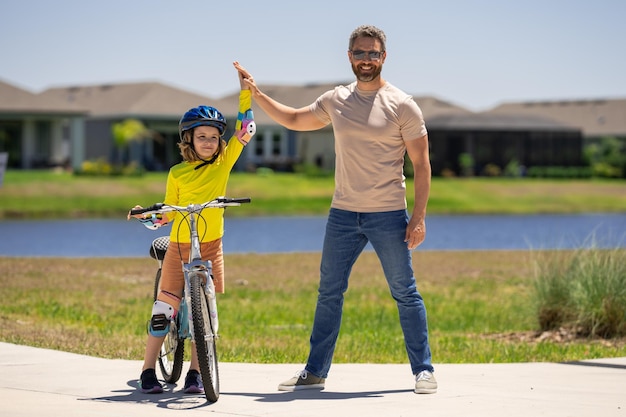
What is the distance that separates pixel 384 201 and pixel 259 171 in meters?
61.7

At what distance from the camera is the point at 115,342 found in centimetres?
1114

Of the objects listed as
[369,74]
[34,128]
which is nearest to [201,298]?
[369,74]

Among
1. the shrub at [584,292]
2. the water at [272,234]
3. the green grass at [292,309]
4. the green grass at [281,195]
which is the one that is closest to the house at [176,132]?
the green grass at [281,195]

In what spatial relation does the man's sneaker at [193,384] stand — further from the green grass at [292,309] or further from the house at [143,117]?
the house at [143,117]

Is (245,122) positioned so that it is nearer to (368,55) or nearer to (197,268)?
(368,55)

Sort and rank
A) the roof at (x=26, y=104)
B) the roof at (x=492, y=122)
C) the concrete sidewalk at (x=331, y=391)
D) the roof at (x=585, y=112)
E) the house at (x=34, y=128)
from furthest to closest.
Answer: the roof at (x=585, y=112)
the roof at (x=492, y=122)
the house at (x=34, y=128)
the roof at (x=26, y=104)
the concrete sidewalk at (x=331, y=391)

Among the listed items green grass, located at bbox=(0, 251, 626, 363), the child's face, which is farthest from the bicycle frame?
green grass, located at bbox=(0, 251, 626, 363)

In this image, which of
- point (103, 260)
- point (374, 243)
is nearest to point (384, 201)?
point (374, 243)

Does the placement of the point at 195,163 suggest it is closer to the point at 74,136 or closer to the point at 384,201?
the point at 384,201

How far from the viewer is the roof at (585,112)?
93.3 metres

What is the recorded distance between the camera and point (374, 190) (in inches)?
304

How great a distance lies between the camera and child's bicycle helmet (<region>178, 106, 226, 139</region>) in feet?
24.9

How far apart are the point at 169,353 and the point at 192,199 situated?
4.09 feet

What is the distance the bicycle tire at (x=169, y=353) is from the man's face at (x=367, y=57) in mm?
1861
